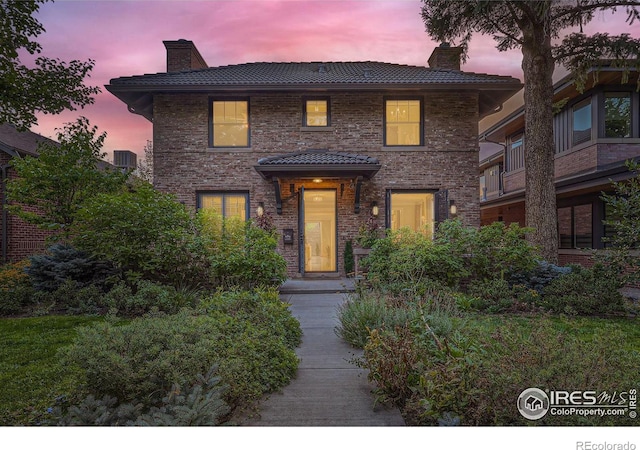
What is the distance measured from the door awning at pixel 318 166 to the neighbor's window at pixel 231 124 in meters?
1.18

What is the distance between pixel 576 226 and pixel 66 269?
564 inches

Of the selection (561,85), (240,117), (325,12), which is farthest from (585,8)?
(240,117)

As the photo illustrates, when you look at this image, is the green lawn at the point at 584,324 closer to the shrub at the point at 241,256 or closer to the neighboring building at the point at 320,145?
the shrub at the point at 241,256

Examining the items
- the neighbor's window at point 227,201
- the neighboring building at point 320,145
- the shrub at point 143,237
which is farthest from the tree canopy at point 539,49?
the shrub at point 143,237

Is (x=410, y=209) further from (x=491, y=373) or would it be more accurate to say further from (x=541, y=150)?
(x=491, y=373)

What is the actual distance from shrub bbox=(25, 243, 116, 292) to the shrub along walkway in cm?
453

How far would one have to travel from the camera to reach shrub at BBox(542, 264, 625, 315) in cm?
556

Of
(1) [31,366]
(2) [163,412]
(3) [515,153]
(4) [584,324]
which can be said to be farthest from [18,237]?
(3) [515,153]

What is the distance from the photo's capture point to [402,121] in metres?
10.1

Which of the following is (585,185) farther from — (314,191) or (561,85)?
(314,191)

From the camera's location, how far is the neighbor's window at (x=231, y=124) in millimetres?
9992

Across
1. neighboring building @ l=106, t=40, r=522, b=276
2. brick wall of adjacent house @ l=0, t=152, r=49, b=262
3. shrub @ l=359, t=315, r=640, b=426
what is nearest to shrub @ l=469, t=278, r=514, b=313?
shrub @ l=359, t=315, r=640, b=426

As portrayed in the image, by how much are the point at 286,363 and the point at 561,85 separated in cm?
1236

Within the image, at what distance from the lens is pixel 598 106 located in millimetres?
10656
